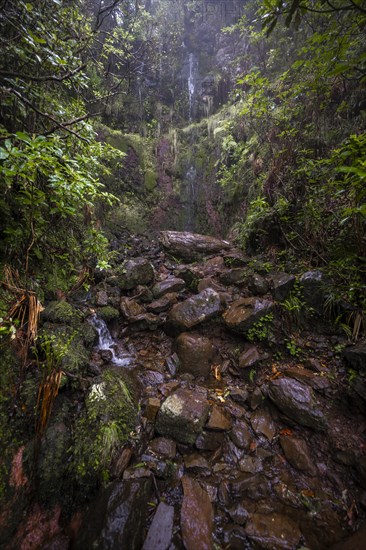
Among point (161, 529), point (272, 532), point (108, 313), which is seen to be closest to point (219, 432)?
point (272, 532)

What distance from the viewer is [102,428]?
2455 mm

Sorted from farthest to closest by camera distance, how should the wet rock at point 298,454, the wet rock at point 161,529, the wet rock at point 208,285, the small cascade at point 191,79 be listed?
1. the small cascade at point 191,79
2. the wet rock at point 208,285
3. the wet rock at point 298,454
4. the wet rock at point 161,529

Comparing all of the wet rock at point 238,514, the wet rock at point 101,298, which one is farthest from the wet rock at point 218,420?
the wet rock at point 101,298

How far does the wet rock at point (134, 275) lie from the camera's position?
5180 millimetres

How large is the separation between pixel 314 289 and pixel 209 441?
2.60 meters

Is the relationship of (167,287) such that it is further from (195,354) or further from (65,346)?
(65,346)

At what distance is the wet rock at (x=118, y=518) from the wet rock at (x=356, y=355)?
268 cm

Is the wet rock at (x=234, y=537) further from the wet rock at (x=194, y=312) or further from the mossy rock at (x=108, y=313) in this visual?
the mossy rock at (x=108, y=313)

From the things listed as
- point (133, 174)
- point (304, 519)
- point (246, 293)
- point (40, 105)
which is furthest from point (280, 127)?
point (304, 519)

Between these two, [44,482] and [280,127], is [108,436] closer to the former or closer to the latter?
[44,482]

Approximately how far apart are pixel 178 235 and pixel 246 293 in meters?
3.42

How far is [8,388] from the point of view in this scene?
2.31 meters

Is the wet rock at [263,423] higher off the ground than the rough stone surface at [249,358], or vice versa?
the rough stone surface at [249,358]

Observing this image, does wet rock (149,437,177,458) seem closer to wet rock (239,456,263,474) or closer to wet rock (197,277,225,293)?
wet rock (239,456,263,474)
